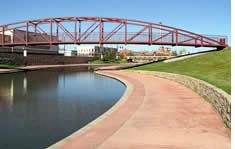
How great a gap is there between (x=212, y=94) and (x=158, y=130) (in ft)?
16.1

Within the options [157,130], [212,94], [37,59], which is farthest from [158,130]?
[37,59]

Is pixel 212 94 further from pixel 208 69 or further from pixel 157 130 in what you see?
pixel 208 69

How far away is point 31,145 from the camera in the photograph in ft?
22.1

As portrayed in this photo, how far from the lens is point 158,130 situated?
24.5 feet

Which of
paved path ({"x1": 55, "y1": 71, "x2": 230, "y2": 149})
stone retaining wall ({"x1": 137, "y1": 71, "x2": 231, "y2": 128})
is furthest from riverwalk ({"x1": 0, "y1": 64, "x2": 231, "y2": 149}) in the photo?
stone retaining wall ({"x1": 137, "y1": 71, "x2": 231, "y2": 128})

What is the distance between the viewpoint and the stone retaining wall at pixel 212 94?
7742mm

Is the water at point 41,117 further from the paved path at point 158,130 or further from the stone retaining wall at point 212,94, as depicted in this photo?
the stone retaining wall at point 212,94

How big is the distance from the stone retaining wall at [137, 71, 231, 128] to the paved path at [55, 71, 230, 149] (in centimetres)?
37

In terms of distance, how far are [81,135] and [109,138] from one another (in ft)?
3.31

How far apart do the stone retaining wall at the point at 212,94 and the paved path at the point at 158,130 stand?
0.37 metres

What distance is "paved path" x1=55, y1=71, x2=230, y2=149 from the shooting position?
6199 mm

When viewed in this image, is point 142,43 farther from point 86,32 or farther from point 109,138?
point 109,138

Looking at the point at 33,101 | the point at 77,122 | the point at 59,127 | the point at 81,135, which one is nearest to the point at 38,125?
the point at 59,127

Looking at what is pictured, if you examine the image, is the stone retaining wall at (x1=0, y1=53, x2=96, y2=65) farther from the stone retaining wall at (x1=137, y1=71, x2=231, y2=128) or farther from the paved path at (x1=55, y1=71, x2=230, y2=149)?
the paved path at (x1=55, y1=71, x2=230, y2=149)
